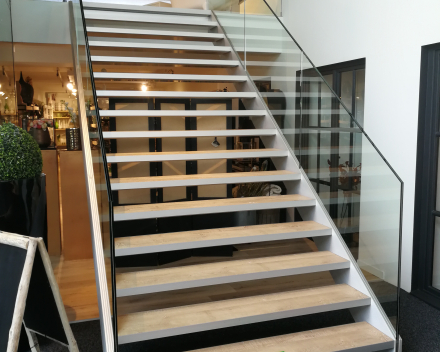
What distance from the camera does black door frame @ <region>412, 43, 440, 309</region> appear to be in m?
3.87

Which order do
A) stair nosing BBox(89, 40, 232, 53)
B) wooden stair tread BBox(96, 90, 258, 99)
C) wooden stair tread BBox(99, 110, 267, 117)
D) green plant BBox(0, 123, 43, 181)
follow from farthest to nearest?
stair nosing BBox(89, 40, 232, 53), wooden stair tread BBox(96, 90, 258, 99), wooden stair tread BBox(99, 110, 267, 117), green plant BBox(0, 123, 43, 181)

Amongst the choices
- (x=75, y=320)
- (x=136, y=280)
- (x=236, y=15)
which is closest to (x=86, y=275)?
(x=75, y=320)

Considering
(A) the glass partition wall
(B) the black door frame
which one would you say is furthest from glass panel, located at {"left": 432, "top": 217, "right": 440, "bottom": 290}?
(A) the glass partition wall

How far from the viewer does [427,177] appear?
13.0 ft

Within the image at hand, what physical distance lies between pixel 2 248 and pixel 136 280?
0.89 m

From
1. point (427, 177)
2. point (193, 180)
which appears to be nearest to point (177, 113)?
point (193, 180)

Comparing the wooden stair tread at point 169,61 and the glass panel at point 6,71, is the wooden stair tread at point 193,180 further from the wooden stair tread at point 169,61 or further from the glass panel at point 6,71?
the glass panel at point 6,71

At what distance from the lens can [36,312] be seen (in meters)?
2.63

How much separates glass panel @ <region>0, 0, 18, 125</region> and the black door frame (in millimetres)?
4306

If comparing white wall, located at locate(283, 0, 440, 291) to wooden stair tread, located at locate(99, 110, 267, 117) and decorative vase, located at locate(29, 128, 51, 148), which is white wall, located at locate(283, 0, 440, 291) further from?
decorative vase, located at locate(29, 128, 51, 148)

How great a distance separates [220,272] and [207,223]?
2419 millimetres

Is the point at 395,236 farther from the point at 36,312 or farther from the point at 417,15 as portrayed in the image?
the point at 36,312

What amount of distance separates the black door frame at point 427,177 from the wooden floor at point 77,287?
297cm

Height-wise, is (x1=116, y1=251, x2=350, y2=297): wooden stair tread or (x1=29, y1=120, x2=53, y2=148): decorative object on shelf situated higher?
(x1=29, y1=120, x2=53, y2=148): decorative object on shelf
